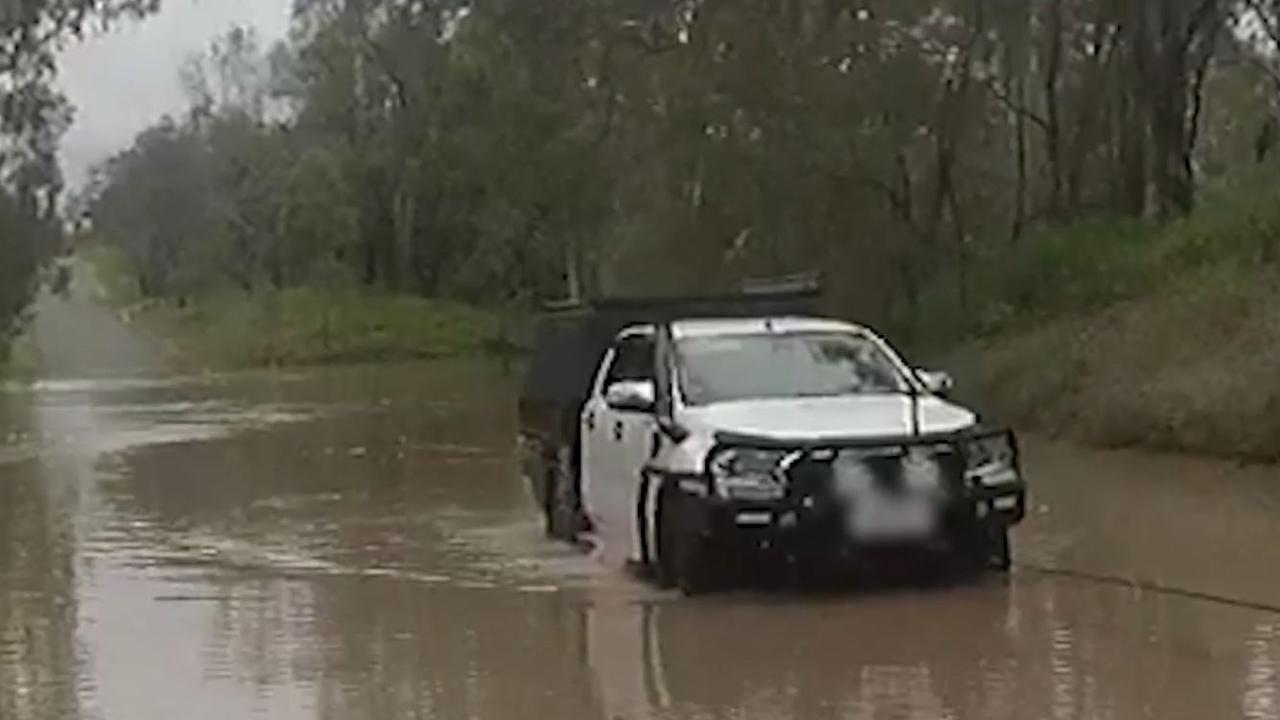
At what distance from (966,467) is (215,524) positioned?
317 inches

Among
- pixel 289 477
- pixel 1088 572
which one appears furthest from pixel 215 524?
pixel 1088 572

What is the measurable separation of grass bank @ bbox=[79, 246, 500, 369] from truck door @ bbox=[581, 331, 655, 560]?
51.2 m

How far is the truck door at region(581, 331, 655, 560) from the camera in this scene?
14164mm

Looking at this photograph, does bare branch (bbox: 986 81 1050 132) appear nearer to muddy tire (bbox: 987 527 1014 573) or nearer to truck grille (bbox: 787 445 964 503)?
muddy tire (bbox: 987 527 1014 573)

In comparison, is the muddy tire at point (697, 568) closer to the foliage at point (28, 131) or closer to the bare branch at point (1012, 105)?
the bare branch at point (1012, 105)

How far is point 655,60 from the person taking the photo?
116 ft

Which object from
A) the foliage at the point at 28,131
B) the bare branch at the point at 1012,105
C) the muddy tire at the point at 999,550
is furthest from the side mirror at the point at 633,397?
the foliage at the point at 28,131

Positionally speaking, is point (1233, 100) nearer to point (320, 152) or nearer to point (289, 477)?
point (289, 477)

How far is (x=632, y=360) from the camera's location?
1538cm

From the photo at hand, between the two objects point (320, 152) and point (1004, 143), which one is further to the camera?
point (320, 152)

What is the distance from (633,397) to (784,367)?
3.03 ft

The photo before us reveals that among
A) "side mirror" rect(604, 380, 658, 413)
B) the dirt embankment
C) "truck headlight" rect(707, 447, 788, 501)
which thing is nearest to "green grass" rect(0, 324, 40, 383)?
the dirt embankment

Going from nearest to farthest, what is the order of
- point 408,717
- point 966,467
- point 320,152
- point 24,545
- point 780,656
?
point 408,717
point 780,656
point 966,467
point 24,545
point 320,152

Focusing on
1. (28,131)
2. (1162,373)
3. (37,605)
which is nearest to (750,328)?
(37,605)
